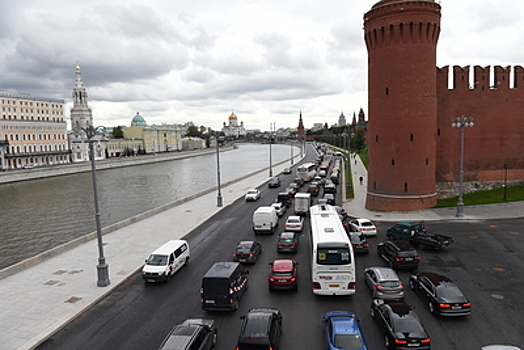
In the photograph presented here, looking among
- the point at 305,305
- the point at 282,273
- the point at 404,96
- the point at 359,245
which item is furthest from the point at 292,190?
the point at 305,305

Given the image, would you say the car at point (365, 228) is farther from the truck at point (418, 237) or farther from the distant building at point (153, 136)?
the distant building at point (153, 136)

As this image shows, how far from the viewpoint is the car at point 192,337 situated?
9625mm

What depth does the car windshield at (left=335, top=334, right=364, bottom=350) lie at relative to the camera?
32.3 feet

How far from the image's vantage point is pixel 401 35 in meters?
29.3

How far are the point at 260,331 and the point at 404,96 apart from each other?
24480 millimetres

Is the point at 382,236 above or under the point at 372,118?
under

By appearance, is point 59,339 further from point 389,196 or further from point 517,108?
point 517,108

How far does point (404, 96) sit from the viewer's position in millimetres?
29594

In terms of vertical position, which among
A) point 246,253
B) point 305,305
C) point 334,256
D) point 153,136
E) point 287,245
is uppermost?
point 153,136

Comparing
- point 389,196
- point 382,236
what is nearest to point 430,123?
point 389,196

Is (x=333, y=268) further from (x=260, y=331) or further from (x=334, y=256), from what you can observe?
(x=260, y=331)

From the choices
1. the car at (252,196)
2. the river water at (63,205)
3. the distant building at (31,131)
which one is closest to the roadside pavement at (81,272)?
the car at (252,196)

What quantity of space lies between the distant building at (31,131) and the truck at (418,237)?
9101 centimetres

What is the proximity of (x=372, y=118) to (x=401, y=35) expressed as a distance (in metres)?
6.62
